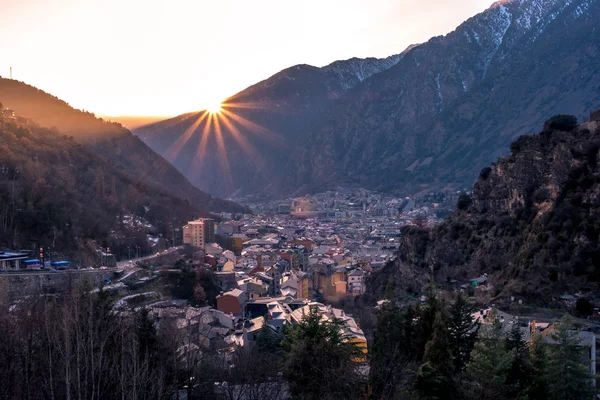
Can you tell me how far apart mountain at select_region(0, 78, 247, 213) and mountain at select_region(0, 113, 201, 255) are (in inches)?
628

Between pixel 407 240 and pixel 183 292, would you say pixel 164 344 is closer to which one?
pixel 183 292

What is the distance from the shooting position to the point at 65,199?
36.9 meters

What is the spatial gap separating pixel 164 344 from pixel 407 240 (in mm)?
27891

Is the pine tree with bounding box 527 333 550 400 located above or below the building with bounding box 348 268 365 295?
above

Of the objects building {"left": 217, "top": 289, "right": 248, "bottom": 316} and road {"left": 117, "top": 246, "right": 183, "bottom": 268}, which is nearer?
building {"left": 217, "top": 289, "right": 248, "bottom": 316}

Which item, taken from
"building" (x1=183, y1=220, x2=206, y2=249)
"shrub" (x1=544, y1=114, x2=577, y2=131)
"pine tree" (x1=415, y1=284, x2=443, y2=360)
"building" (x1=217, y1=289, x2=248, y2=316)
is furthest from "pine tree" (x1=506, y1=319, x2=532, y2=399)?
"building" (x1=183, y1=220, x2=206, y2=249)

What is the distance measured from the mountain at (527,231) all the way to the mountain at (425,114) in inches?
2919

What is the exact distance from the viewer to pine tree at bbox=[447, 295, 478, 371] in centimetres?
1344

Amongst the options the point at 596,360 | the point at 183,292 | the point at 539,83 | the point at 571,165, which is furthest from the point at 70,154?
the point at 539,83

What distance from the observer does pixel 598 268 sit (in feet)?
71.8

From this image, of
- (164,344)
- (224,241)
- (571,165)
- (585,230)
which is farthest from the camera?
(224,241)

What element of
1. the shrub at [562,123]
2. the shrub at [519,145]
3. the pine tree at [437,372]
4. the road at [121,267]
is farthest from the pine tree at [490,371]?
the shrub at [519,145]

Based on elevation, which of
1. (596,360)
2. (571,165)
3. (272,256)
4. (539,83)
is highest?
(539,83)

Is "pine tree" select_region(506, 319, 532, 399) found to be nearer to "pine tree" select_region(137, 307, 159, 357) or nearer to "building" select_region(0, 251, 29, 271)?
"pine tree" select_region(137, 307, 159, 357)
